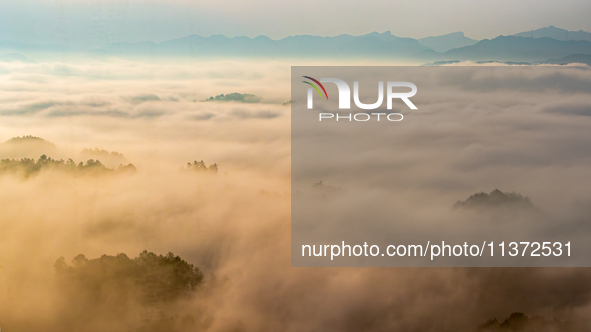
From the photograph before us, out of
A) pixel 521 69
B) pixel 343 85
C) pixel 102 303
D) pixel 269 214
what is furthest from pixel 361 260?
pixel 521 69

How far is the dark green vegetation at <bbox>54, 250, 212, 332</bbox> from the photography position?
12.0 m

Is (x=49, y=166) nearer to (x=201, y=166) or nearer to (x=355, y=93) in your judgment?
(x=201, y=166)

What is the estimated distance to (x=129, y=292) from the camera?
518 inches

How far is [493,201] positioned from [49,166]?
17.7 metres

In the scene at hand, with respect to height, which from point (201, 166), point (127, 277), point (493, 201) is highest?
point (201, 166)

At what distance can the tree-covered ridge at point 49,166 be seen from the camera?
14.4 m

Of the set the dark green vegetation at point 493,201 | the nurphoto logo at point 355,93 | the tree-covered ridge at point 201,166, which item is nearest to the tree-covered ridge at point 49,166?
the tree-covered ridge at point 201,166

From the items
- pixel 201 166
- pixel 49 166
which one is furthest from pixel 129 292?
pixel 49 166

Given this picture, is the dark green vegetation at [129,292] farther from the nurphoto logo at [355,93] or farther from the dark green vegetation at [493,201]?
the dark green vegetation at [493,201]

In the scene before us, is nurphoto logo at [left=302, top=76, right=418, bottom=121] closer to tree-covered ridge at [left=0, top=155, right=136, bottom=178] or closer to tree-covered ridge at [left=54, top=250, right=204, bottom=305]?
tree-covered ridge at [left=54, top=250, right=204, bottom=305]

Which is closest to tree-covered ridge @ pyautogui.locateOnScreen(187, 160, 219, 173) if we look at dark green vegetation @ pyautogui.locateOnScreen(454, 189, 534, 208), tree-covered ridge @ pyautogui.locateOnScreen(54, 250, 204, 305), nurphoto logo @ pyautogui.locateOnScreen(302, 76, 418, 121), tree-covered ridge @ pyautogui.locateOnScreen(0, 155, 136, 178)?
tree-covered ridge @ pyautogui.locateOnScreen(0, 155, 136, 178)

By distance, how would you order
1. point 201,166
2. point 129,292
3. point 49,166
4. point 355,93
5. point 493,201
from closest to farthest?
point 355,93 → point 129,292 → point 201,166 → point 49,166 → point 493,201

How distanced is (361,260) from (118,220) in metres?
8.82

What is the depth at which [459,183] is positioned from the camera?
55.0 feet
